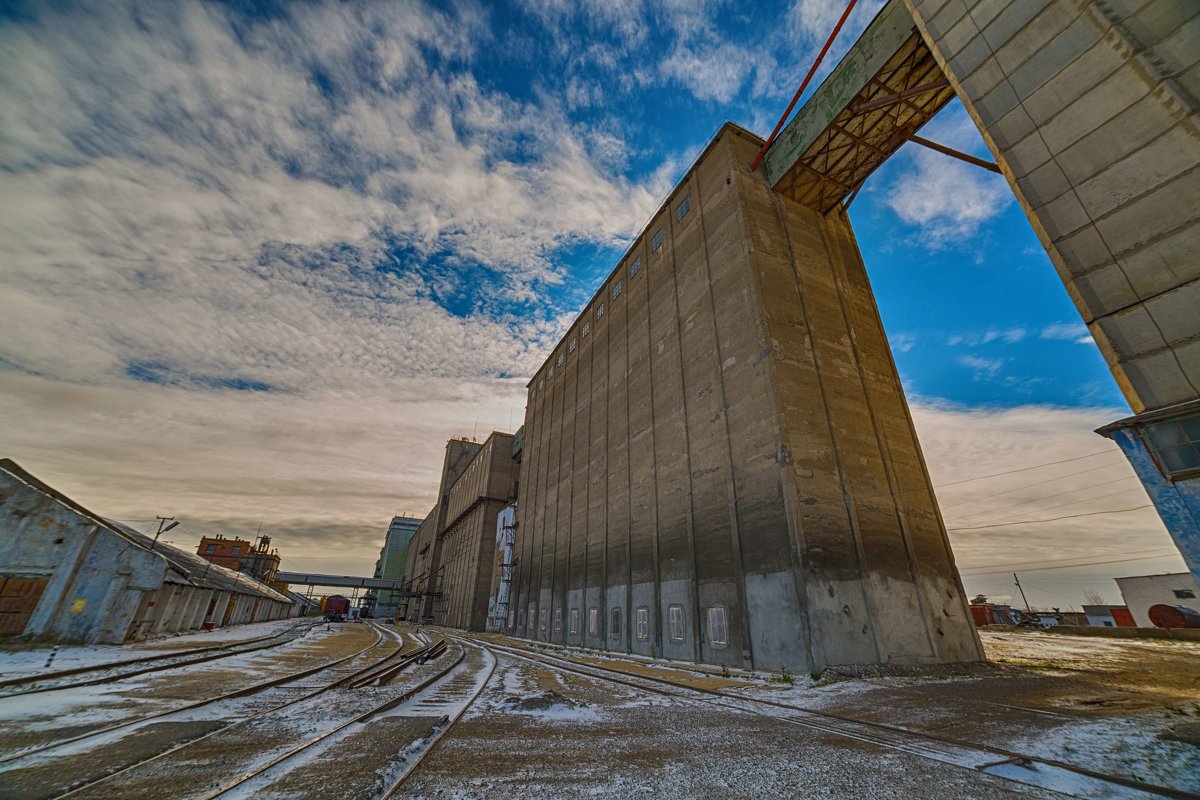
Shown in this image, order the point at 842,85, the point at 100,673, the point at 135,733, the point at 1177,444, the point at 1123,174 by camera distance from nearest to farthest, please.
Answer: the point at 135,733 → the point at 1177,444 → the point at 1123,174 → the point at 100,673 → the point at 842,85

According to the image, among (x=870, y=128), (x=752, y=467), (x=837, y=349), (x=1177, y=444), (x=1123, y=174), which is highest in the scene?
(x=870, y=128)

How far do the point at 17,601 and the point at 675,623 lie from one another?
20382 mm

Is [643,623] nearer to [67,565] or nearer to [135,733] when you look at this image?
[135,733]

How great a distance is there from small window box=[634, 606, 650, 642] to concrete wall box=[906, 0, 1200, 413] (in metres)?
15.5

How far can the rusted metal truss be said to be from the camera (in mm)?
15279

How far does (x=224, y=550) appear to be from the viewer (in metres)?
72.9

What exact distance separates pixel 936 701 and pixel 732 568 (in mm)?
6819

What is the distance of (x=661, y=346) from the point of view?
21.5 m

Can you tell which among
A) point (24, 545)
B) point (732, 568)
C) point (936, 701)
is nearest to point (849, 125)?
point (732, 568)

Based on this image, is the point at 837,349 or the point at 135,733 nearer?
the point at 135,733

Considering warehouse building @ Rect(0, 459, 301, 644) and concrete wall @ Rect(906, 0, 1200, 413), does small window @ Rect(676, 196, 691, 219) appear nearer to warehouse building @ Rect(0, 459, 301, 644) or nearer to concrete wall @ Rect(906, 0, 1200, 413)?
concrete wall @ Rect(906, 0, 1200, 413)

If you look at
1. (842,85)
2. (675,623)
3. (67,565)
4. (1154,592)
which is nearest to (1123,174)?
(842,85)

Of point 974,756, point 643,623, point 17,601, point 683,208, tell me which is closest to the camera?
point 974,756

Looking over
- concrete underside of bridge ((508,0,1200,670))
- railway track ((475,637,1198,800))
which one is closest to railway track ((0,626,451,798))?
railway track ((475,637,1198,800))
